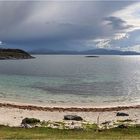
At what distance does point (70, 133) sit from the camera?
2539 cm

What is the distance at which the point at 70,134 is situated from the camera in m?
25.0

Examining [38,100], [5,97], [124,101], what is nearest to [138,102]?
[124,101]

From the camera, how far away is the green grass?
23.1 meters

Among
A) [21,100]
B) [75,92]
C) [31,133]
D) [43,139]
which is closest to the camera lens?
[43,139]

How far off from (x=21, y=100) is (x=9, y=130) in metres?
37.1

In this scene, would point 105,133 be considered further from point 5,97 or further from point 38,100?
point 5,97

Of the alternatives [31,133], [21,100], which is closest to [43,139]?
[31,133]

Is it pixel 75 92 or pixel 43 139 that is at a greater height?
pixel 75 92

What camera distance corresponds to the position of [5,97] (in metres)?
66.9

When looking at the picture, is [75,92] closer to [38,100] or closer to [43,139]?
[38,100]

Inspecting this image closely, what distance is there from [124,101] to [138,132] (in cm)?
4098

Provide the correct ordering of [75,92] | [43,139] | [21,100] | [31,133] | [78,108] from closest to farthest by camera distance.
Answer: [43,139], [31,133], [78,108], [21,100], [75,92]

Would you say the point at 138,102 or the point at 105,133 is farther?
the point at 138,102

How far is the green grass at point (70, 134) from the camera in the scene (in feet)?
75.9
